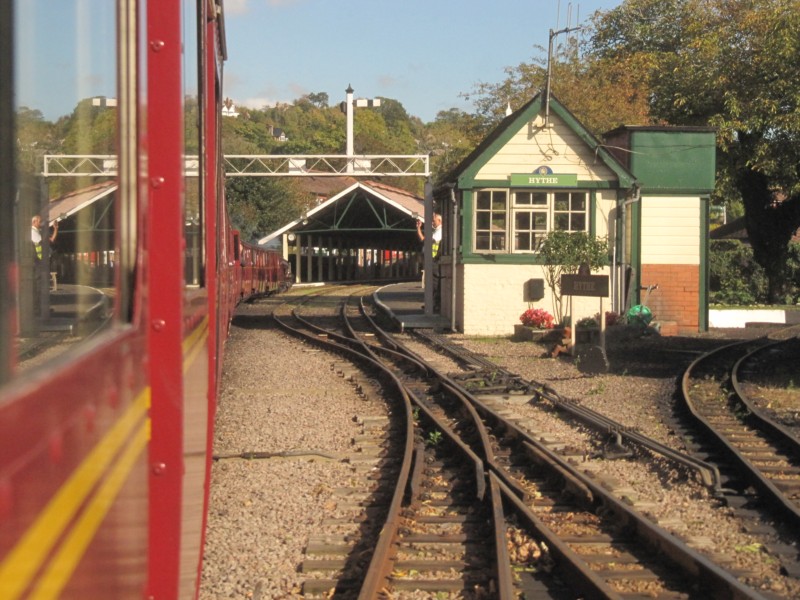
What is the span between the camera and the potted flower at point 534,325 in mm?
Result: 19172

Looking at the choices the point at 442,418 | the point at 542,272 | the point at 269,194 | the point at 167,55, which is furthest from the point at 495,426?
the point at 269,194

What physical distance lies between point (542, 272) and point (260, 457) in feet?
42.3

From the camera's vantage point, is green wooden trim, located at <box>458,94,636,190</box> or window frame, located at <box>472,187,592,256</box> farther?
window frame, located at <box>472,187,592,256</box>

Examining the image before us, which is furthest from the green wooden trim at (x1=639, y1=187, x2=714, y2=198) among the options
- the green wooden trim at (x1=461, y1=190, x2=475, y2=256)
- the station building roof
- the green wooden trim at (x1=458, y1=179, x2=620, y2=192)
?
the station building roof

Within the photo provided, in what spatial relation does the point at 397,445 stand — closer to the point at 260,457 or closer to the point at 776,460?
the point at 260,457

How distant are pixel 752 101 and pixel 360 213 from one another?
27.6m

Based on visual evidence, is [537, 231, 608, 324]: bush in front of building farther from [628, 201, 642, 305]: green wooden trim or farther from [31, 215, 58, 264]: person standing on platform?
[31, 215, 58, 264]: person standing on platform

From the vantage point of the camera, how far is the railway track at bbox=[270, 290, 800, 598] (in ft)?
16.0

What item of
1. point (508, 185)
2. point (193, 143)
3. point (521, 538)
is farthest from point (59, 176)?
point (508, 185)

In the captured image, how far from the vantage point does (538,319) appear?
19.5m

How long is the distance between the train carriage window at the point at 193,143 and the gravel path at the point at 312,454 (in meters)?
2.07

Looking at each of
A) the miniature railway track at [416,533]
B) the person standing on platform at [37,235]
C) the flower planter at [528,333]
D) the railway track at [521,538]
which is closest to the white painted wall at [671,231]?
the flower planter at [528,333]

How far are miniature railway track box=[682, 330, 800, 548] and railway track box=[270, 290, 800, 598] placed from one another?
1.24 ft

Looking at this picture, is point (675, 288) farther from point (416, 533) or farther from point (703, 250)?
point (416, 533)
